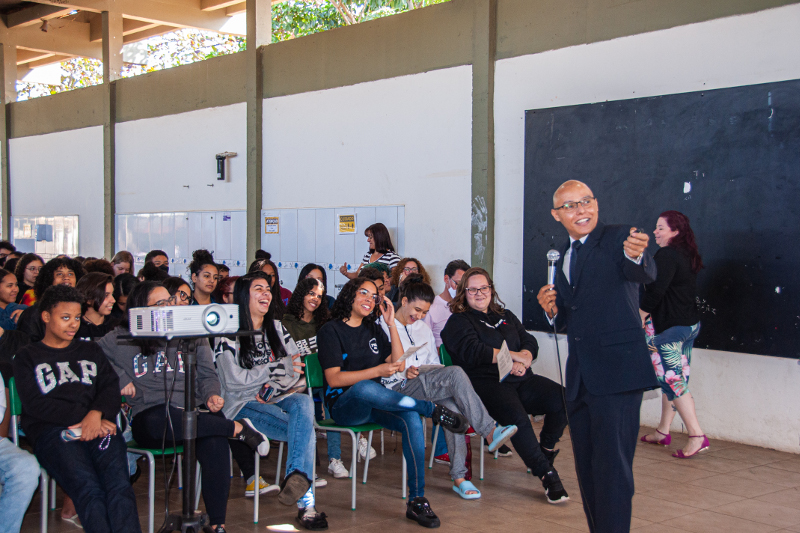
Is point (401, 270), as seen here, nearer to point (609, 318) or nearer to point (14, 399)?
point (14, 399)

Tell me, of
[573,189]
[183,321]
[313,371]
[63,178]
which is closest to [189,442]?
[183,321]

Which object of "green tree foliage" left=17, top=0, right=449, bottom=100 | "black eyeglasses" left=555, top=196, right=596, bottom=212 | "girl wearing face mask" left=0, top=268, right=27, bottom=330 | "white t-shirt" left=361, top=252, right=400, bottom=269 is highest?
"green tree foliage" left=17, top=0, right=449, bottom=100

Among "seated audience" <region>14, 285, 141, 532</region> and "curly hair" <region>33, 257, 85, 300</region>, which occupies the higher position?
"curly hair" <region>33, 257, 85, 300</region>

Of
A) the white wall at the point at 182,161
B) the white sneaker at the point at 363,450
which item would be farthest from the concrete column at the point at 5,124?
the white sneaker at the point at 363,450

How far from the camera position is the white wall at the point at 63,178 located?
11.2 metres

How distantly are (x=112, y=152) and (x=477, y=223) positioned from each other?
6.55 m

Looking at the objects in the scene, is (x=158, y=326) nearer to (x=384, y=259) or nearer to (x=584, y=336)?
(x=584, y=336)

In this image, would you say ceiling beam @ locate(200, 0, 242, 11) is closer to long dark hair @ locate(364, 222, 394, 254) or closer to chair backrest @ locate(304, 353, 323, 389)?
long dark hair @ locate(364, 222, 394, 254)

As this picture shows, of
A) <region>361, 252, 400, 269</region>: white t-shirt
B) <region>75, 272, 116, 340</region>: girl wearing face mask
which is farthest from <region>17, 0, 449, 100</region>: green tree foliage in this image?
<region>75, 272, 116, 340</region>: girl wearing face mask

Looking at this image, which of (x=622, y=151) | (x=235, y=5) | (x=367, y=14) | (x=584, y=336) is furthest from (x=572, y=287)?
(x=367, y=14)

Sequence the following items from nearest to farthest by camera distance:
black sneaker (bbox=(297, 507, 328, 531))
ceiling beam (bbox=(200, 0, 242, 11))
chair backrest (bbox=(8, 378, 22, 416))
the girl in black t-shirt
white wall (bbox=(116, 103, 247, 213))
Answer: chair backrest (bbox=(8, 378, 22, 416)) < black sneaker (bbox=(297, 507, 328, 531)) < the girl in black t-shirt < white wall (bbox=(116, 103, 247, 213)) < ceiling beam (bbox=(200, 0, 242, 11))

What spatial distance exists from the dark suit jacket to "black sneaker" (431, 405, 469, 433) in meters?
1.19

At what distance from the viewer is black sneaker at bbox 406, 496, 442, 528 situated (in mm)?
3676

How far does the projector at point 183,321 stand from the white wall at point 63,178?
8.90 metres
